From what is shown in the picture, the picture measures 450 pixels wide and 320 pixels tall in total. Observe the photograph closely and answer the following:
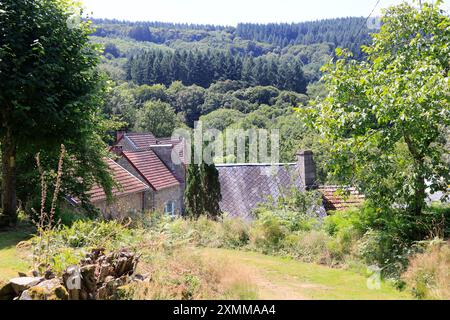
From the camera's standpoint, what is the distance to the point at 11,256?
7.59m

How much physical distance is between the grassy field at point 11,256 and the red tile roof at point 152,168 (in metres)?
14.9

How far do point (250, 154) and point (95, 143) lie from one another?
39916 millimetres

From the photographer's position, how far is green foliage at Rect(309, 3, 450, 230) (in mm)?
7617

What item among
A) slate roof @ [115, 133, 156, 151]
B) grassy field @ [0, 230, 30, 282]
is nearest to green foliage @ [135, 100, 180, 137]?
slate roof @ [115, 133, 156, 151]

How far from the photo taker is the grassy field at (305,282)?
6.42 metres

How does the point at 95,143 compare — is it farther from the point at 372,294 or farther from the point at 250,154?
the point at 250,154

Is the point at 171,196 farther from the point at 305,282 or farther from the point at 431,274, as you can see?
the point at 431,274

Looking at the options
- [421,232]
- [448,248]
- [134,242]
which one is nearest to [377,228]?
[421,232]

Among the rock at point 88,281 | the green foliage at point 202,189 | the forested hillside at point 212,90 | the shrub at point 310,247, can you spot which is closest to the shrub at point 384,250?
the shrub at point 310,247

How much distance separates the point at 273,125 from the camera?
7306 centimetres

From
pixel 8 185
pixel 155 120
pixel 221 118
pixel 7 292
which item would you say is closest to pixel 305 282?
pixel 7 292

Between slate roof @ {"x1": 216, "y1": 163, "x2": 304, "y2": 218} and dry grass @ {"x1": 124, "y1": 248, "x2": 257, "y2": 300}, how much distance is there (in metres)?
14.2

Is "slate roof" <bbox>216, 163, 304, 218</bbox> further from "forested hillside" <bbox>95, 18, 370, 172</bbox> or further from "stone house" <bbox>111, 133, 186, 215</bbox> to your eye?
"forested hillside" <bbox>95, 18, 370, 172</bbox>

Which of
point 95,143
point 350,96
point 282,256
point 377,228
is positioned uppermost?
point 350,96
